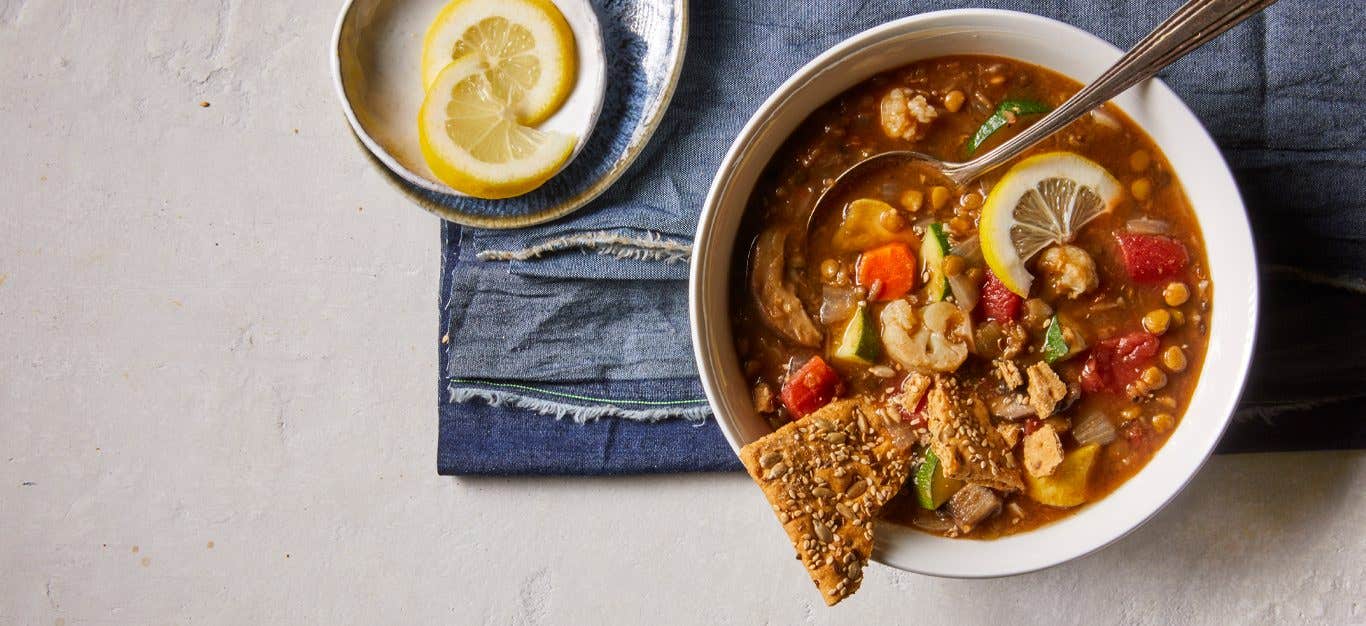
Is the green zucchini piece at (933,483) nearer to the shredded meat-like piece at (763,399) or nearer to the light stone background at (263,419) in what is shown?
the shredded meat-like piece at (763,399)

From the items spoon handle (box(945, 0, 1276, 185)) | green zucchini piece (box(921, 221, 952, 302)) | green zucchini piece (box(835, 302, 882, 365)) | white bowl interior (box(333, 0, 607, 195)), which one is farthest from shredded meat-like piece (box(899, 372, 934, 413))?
white bowl interior (box(333, 0, 607, 195))

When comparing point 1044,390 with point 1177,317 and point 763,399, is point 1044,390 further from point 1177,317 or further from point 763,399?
point 763,399

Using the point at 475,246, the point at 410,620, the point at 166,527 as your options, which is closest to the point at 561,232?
the point at 475,246

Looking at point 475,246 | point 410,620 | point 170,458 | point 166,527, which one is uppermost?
point 475,246

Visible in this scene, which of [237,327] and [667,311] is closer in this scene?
[667,311]

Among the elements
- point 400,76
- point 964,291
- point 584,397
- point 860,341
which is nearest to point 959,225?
point 964,291

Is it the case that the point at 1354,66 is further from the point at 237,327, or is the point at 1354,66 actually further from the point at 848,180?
the point at 237,327

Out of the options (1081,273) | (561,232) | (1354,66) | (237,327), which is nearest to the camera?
(1081,273)

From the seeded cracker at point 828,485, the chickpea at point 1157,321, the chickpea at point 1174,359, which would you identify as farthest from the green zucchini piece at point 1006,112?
the seeded cracker at point 828,485
